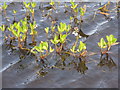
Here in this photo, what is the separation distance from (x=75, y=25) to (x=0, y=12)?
1855 millimetres

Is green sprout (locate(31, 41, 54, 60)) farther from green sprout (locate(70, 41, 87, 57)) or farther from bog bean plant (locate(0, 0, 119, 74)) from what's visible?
green sprout (locate(70, 41, 87, 57))

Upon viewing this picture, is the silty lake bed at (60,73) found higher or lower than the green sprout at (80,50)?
lower

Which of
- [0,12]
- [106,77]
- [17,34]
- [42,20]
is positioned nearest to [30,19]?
[42,20]

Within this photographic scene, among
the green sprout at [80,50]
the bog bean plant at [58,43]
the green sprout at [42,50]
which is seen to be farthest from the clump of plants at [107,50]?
the green sprout at [42,50]

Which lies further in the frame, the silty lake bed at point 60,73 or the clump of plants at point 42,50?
the clump of plants at point 42,50

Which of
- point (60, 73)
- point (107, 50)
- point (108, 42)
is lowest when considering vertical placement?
point (60, 73)

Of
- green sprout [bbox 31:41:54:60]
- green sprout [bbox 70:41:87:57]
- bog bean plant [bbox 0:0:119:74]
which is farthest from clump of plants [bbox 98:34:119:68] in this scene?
Answer: green sprout [bbox 31:41:54:60]

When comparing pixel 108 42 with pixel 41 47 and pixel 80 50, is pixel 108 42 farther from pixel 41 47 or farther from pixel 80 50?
pixel 41 47

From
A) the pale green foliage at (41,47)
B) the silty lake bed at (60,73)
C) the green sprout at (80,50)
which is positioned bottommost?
the silty lake bed at (60,73)

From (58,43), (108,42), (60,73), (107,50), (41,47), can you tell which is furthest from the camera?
(58,43)

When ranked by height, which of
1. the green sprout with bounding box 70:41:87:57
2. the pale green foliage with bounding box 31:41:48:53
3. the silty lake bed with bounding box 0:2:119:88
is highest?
the pale green foliage with bounding box 31:41:48:53

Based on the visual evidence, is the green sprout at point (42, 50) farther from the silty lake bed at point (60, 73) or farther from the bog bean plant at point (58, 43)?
the silty lake bed at point (60, 73)

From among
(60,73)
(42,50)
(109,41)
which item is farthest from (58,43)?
(109,41)

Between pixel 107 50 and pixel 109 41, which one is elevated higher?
pixel 109 41
